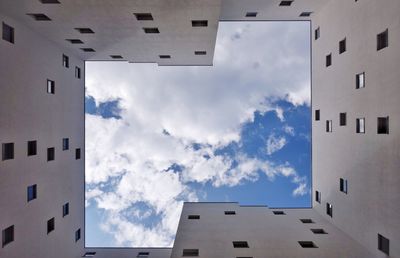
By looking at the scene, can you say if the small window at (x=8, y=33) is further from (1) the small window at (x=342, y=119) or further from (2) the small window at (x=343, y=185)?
(2) the small window at (x=343, y=185)

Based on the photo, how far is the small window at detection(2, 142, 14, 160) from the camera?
17.1m

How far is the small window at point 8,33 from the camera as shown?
17.6m

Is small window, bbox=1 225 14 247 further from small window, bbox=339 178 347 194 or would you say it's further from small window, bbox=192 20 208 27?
small window, bbox=339 178 347 194

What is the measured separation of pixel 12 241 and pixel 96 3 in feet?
46.2

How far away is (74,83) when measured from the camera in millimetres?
27047

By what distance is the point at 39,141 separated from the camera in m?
20.9

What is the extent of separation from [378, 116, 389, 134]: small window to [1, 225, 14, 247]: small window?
21129 millimetres

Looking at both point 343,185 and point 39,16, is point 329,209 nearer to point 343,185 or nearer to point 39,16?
point 343,185

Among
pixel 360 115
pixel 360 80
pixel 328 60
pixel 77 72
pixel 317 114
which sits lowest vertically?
pixel 360 115

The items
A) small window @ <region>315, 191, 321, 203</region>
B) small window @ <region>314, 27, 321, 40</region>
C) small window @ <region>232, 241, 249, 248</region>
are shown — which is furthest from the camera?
small window @ <region>315, 191, 321, 203</region>

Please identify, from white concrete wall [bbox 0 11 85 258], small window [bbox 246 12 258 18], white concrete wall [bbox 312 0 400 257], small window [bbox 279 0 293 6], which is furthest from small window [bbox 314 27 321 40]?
white concrete wall [bbox 0 11 85 258]

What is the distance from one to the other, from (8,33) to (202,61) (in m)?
16.0

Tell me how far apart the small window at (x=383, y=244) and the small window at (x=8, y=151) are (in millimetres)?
21257

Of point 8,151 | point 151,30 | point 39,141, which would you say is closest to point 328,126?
point 151,30
